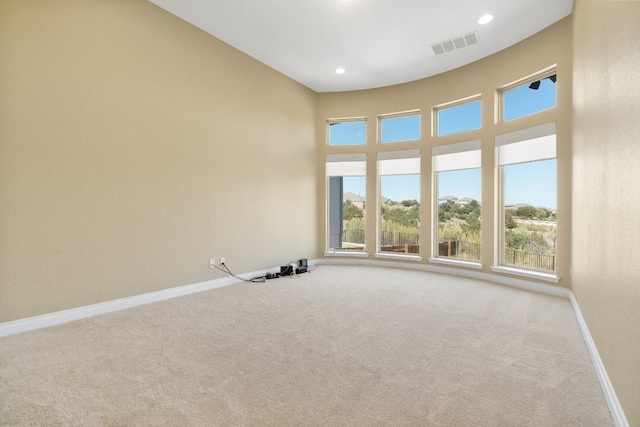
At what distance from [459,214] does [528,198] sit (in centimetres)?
113

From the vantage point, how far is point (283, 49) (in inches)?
187

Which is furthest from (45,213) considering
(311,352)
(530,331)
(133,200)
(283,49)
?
(530,331)

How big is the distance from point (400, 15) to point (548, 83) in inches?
92.5

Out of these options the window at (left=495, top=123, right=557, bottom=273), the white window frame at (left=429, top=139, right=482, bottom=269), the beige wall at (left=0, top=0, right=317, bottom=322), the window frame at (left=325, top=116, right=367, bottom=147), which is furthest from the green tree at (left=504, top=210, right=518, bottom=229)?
the beige wall at (left=0, top=0, right=317, bottom=322)

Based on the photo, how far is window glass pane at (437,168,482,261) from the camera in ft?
17.3

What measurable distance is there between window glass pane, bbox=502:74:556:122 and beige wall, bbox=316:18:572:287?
0.54 feet

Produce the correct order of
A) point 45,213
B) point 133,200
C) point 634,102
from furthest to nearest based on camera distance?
point 133,200, point 45,213, point 634,102

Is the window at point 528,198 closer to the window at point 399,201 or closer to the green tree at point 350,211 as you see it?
the window at point 399,201

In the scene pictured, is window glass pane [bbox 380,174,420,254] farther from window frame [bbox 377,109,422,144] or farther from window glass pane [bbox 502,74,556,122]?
window glass pane [bbox 502,74,556,122]

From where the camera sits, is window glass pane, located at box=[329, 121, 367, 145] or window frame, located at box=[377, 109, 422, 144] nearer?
window frame, located at box=[377, 109, 422, 144]

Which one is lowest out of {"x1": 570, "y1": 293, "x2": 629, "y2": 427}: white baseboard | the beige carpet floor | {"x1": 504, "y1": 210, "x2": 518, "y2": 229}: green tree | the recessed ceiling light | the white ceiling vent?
the beige carpet floor

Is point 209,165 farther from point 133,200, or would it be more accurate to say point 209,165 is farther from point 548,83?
point 548,83

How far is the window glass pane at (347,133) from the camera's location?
645 centimetres

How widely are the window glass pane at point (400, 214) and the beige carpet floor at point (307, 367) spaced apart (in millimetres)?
2461
